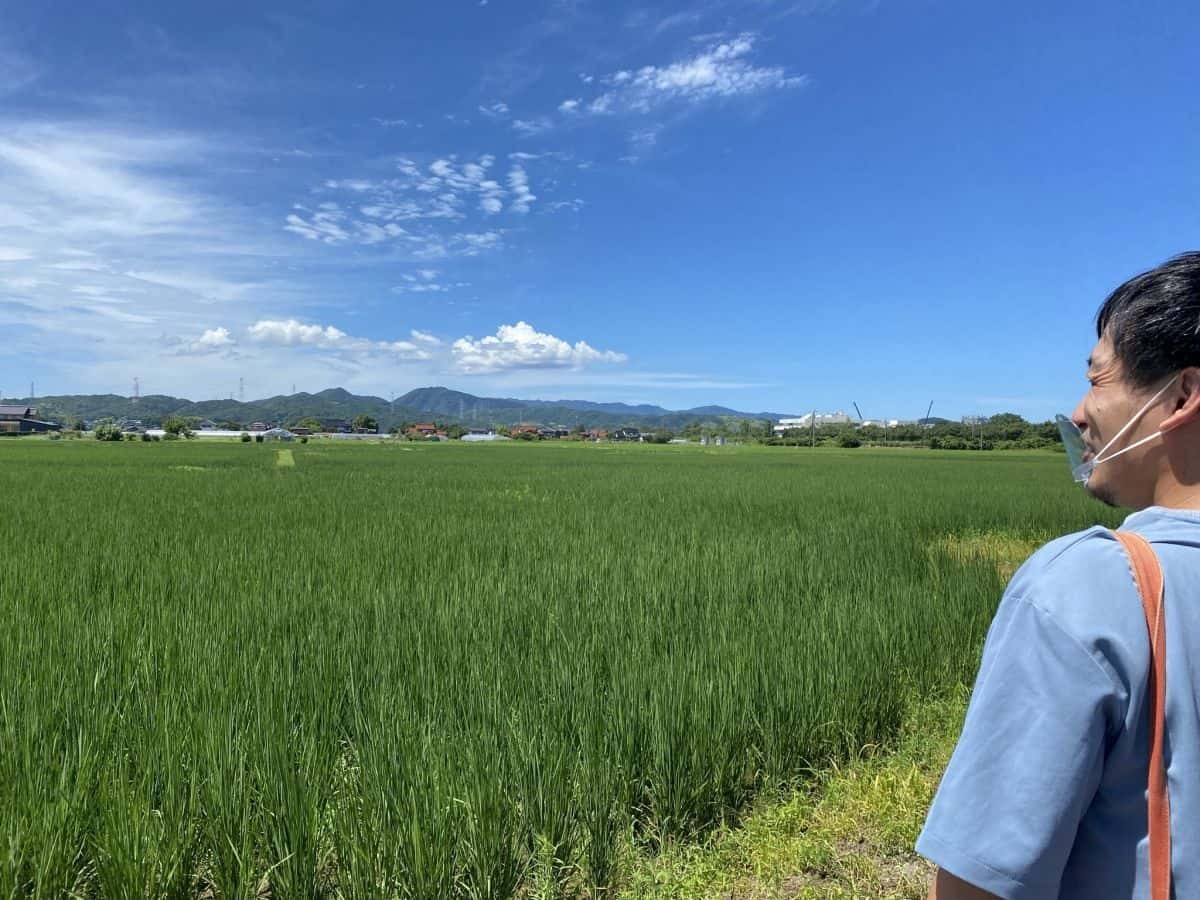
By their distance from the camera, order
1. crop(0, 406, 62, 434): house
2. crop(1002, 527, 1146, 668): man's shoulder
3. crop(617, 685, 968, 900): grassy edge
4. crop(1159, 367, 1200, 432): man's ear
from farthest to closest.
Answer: crop(0, 406, 62, 434): house → crop(617, 685, 968, 900): grassy edge → crop(1159, 367, 1200, 432): man's ear → crop(1002, 527, 1146, 668): man's shoulder

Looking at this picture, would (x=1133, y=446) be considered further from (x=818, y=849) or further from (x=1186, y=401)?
(x=818, y=849)

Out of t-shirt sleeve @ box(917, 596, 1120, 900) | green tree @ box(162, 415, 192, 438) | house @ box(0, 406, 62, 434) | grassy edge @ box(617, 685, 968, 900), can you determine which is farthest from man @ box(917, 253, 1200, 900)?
house @ box(0, 406, 62, 434)

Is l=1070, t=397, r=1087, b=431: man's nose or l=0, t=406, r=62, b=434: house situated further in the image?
l=0, t=406, r=62, b=434: house

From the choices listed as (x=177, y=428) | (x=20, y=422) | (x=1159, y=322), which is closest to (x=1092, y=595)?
(x=1159, y=322)

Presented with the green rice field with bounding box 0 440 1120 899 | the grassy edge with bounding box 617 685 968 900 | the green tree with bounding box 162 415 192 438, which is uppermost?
the green tree with bounding box 162 415 192 438

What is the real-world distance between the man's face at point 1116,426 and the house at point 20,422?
359ft

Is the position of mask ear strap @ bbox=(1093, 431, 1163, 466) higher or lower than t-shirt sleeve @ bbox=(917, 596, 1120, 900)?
higher

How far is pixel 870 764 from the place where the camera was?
10.2ft

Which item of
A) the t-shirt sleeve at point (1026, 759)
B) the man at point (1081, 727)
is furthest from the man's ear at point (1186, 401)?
the t-shirt sleeve at point (1026, 759)

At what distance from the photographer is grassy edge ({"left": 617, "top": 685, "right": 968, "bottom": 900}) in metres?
2.29

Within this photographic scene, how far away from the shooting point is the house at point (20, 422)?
294 ft

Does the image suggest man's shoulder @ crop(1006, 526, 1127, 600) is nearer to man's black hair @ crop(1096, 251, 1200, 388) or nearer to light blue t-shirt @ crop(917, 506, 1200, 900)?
Answer: light blue t-shirt @ crop(917, 506, 1200, 900)

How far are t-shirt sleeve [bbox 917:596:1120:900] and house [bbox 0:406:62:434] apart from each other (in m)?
109

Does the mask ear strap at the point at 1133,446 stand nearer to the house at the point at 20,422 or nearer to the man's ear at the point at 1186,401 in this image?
the man's ear at the point at 1186,401
